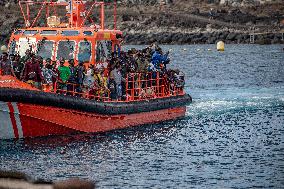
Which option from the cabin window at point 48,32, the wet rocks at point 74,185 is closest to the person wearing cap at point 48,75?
the cabin window at point 48,32

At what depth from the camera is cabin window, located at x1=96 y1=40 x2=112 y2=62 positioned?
29.8 metres

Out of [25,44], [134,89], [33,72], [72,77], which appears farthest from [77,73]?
Answer: [25,44]

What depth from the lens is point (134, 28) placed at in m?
165

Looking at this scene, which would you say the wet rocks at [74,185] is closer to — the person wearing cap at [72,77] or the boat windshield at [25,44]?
the person wearing cap at [72,77]

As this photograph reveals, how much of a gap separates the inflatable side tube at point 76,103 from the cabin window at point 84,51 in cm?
188

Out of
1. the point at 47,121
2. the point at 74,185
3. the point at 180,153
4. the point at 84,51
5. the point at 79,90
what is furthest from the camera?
the point at 84,51

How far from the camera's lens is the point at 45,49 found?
30016mm

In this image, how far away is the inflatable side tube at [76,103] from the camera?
26.3 metres

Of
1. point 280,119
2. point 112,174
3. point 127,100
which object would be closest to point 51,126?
point 127,100

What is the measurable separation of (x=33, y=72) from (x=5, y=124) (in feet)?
6.17

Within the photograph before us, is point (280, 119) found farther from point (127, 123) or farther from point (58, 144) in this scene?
point (58, 144)

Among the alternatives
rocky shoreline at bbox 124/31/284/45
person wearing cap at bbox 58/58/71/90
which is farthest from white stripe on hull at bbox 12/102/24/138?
rocky shoreline at bbox 124/31/284/45

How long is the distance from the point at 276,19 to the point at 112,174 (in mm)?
142083

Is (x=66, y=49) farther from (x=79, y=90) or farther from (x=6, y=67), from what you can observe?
(x=6, y=67)
